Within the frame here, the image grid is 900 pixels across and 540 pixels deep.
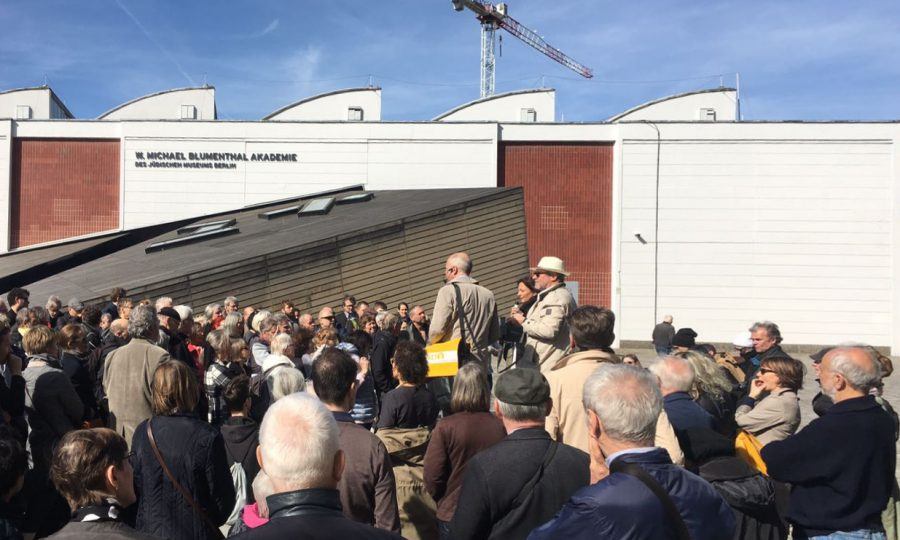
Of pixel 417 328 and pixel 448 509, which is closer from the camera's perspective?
pixel 448 509

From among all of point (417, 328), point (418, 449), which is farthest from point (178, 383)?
point (417, 328)

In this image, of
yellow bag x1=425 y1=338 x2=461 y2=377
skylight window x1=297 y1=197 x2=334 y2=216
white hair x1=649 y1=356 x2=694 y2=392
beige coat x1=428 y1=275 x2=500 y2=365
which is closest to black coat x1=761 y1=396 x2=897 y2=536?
white hair x1=649 y1=356 x2=694 y2=392

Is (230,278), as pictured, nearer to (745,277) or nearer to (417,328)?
(417,328)

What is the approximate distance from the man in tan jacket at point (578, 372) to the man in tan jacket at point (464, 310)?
173 cm

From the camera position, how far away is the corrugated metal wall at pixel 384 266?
Result: 12758mm

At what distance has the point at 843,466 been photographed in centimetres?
341

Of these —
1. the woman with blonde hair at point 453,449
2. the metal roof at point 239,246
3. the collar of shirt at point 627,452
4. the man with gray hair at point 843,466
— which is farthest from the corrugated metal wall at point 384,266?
the collar of shirt at point 627,452

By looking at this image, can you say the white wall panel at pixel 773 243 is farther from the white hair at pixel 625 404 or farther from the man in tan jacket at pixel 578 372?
the white hair at pixel 625 404

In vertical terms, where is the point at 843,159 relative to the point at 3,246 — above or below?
above

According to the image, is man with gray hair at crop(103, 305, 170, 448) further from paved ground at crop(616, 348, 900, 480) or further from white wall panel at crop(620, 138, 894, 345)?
white wall panel at crop(620, 138, 894, 345)

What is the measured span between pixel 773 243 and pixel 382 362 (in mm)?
21591

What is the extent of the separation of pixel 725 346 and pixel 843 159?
8.01m

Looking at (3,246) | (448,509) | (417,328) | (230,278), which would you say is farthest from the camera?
(3,246)

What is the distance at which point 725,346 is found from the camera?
24.9 metres
